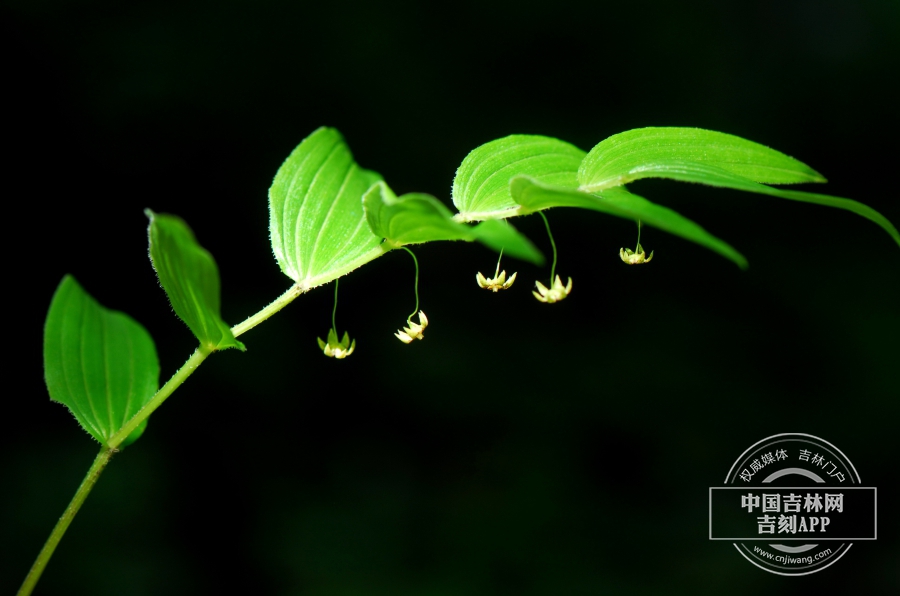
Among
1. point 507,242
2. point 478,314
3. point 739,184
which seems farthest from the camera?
point 478,314

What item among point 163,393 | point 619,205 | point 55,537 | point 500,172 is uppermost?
point 500,172

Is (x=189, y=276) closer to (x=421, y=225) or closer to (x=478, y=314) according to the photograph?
(x=421, y=225)

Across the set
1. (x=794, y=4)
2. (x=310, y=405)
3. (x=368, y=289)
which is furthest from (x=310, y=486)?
(x=794, y=4)

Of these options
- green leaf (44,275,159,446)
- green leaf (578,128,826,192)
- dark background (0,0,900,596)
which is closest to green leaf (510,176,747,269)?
green leaf (578,128,826,192)

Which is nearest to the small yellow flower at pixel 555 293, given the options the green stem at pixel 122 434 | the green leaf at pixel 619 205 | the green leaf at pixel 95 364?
the green leaf at pixel 619 205

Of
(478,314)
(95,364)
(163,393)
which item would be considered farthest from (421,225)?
(478,314)

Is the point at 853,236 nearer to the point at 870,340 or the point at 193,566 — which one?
the point at 870,340
